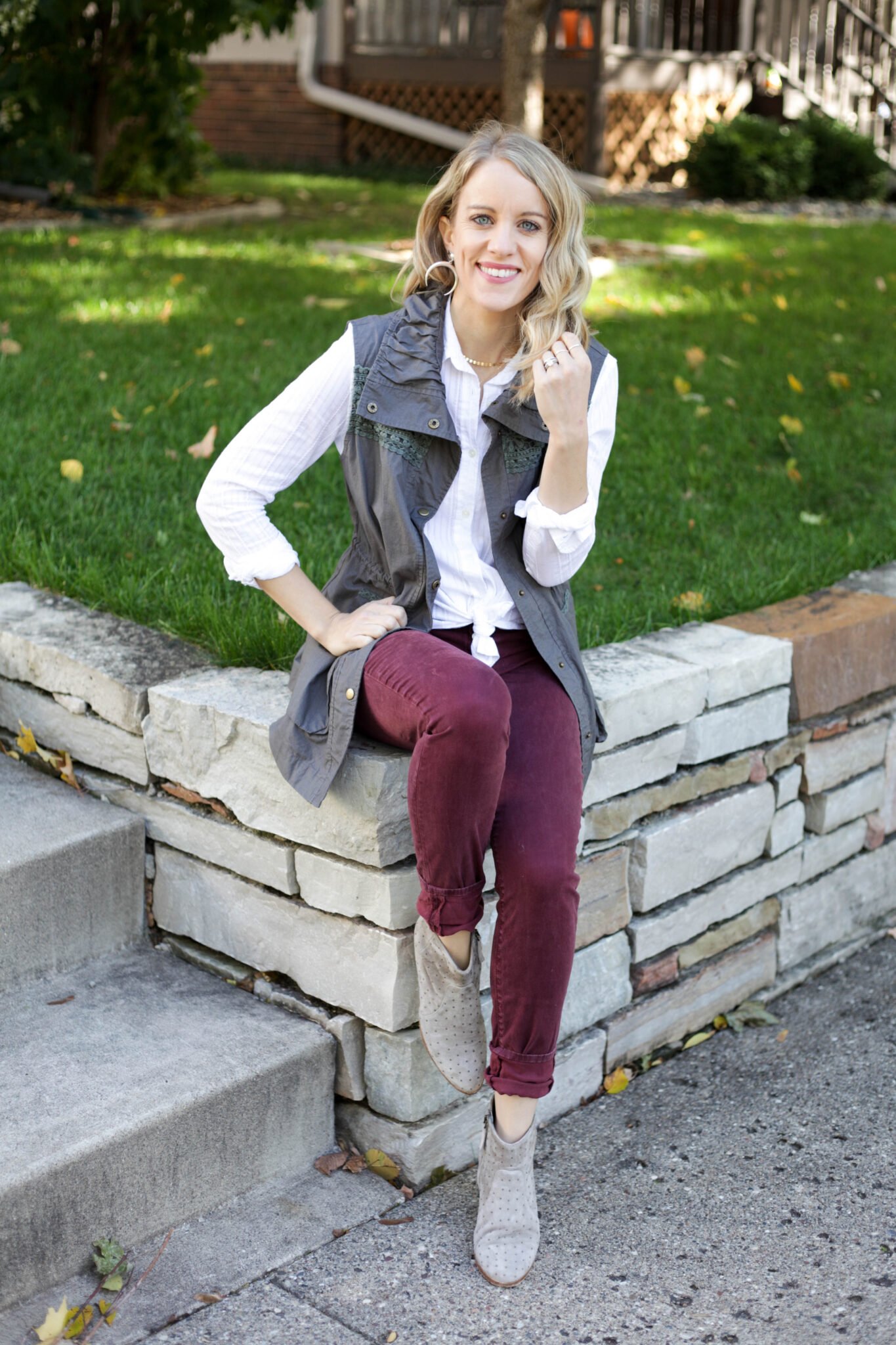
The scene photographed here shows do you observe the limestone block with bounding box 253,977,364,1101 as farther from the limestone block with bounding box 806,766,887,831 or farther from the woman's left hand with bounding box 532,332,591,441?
the limestone block with bounding box 806,766,887,831

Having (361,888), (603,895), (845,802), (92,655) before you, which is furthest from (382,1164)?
(845,802)

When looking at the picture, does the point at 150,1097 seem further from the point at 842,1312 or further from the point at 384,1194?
the point at 842,1312

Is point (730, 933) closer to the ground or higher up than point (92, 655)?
closer to the ground

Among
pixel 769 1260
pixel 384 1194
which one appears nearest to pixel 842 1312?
pixel 769 1260

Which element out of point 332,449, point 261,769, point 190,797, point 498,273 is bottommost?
point 190,797

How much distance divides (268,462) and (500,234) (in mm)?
524

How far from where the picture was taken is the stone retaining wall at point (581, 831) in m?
2.45

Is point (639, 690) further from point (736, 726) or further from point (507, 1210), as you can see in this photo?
point (507, 1210)

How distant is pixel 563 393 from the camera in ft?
7.23

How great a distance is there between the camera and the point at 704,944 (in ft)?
9.87

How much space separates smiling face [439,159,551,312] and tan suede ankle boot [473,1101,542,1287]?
134cm

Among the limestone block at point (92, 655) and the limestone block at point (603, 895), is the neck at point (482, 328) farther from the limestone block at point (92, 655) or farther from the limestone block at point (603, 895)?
the limestone block at point (603, 895)

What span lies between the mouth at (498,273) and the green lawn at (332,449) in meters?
0.89

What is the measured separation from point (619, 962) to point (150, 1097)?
3.29 feet
